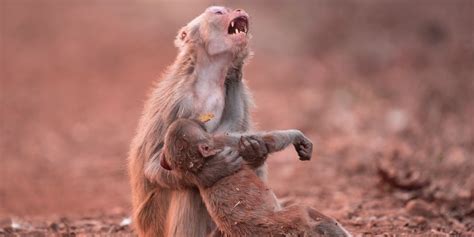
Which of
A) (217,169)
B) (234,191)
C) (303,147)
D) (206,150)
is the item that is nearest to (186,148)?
(206,150)

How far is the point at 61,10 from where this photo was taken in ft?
96.0

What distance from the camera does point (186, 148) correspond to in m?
5.95

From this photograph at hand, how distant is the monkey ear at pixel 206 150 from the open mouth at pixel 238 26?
1.12m

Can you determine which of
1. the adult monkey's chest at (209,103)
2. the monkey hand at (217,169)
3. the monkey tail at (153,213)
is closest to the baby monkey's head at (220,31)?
the adult monkey's chest at (209,103)

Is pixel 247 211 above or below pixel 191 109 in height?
below

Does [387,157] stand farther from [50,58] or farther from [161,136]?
[50,58]

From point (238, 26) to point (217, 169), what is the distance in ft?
4.34

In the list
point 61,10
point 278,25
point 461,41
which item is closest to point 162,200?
point 461,41

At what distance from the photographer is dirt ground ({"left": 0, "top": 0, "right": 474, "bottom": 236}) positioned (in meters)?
9.41

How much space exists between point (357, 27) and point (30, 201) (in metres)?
13.1

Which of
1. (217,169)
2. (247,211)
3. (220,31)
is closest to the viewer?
(247,211)

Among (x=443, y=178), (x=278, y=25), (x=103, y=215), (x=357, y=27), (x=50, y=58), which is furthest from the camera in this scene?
(x=278, y=25)

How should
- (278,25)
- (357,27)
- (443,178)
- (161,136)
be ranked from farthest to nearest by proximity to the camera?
(278,25), (357,27), (443,178), (161,136)

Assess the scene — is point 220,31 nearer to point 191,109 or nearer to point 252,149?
point 191,109
